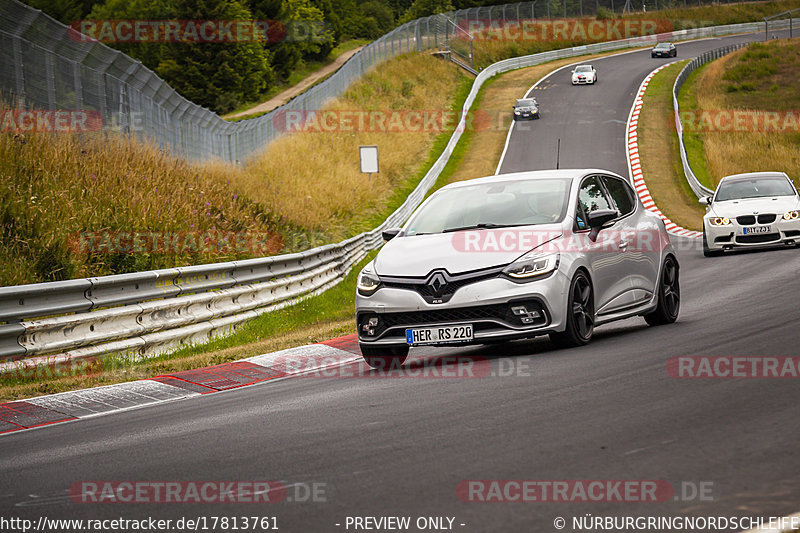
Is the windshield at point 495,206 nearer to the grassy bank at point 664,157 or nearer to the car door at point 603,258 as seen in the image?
the car door at point 603,258

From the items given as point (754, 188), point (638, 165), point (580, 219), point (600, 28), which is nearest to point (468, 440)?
point (580, 219)

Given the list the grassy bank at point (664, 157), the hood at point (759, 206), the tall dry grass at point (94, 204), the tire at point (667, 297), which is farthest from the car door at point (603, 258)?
the grassy bank at point (664, 157)

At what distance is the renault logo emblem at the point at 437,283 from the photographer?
9.05 m

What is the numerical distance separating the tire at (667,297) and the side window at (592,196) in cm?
114

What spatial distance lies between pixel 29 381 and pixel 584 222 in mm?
5759

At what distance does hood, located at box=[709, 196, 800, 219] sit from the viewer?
2060 cm

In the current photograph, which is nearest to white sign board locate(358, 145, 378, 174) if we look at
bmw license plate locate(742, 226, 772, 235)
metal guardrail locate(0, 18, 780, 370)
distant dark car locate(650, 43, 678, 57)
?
bmw license plate locate(742, 226, 772, 235)

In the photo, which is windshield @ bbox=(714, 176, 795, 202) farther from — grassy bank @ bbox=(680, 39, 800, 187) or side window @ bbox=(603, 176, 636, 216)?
grassy bank @ bbox=(680, 39, 800, 187)


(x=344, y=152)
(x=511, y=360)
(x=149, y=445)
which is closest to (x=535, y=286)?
(x=511, y=360)

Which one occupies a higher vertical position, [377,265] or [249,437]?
[377,265]

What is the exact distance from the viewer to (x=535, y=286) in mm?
9016

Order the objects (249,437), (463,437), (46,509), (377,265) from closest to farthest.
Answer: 1. (46,509)
2. (463,437)
3. (249,437)
4. (377,265)

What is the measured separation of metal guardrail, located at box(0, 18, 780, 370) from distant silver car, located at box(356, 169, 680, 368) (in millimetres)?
3320

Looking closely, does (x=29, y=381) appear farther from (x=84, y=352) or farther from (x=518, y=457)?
(x=518, y=457)
